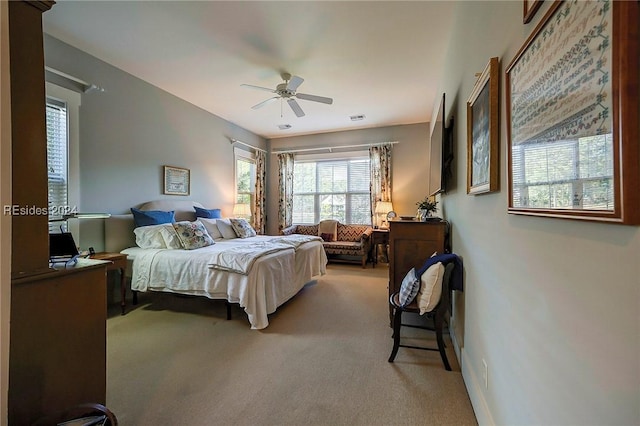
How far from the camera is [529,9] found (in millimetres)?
877

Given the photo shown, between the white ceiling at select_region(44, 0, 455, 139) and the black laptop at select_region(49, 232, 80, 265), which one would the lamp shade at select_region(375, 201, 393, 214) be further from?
the black laptop at select_region(49, 232, 80, 265)

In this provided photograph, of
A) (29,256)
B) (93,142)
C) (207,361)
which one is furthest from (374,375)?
(93,142)

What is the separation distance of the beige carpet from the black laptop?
0.95 meters

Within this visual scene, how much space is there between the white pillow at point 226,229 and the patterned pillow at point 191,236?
760 mm

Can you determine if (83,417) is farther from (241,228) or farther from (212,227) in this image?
(241,228)

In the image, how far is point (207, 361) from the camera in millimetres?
2025

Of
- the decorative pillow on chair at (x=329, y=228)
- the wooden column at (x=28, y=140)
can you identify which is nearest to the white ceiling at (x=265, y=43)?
the wooden column at (x=28, y=140)

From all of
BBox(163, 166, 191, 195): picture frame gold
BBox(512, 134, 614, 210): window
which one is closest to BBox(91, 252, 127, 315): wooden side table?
BBox(163, 166, 191, 195): picture frame gold

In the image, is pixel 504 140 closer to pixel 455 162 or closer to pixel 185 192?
pixel 455 162

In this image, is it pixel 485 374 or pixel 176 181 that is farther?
pixel 176 181

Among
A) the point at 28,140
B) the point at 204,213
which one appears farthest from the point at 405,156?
the point at 28,140

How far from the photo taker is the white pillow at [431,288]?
1.86 metres

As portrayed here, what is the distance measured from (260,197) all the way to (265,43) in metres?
3.82

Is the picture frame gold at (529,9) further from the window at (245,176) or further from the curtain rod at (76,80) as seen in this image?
the window at (245,176)
